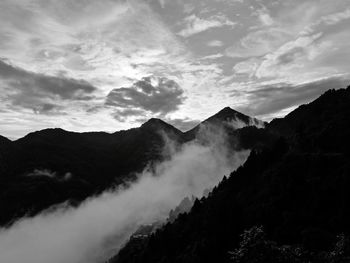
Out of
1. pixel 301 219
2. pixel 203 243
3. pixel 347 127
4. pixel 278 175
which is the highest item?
pixel 347 127

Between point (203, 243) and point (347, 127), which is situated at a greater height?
point (347, 127)

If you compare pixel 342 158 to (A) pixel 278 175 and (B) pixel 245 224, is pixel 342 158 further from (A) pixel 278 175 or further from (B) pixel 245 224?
(B) pixel 245 224

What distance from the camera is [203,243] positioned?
14588cm

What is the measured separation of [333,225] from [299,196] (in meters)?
30.0

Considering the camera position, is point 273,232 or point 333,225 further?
Answer: point 273,232

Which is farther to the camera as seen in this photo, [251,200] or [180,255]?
[251,200]

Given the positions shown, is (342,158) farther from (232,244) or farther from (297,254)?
(297,254)

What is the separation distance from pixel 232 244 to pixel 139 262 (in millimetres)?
73808

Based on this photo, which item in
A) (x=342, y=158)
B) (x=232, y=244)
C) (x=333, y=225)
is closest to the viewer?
(x=333, y=225)

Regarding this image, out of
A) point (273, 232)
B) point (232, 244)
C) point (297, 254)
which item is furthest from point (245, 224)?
point (297, 254)

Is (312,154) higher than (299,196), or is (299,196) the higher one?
(312,154)

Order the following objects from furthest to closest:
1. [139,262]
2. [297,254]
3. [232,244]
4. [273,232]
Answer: [139,262]
[232,244]
[273,232]
[297,254]

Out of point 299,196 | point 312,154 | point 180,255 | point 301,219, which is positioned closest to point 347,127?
point 312,154

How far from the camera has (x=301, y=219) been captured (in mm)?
126312
